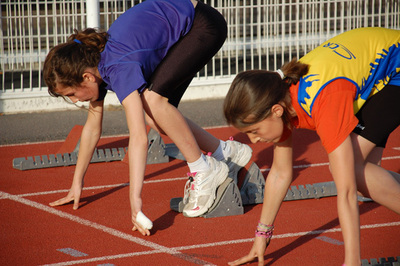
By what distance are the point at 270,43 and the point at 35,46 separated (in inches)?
152

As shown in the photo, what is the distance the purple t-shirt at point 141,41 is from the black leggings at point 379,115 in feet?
4.60

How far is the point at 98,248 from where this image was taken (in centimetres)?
369

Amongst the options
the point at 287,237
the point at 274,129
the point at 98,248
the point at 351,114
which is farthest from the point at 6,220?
the point at 351,114

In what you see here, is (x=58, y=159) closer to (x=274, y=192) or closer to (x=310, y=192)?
(x=310, y=192)

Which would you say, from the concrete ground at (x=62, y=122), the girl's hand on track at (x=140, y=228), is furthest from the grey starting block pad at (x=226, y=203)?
the concrete ground at (x=62, y=122)

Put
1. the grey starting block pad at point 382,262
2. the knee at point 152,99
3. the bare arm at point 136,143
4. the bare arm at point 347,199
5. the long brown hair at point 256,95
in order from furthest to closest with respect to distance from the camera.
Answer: the knee at point 152,99
the bare arm at point 136,143
the grey starting block pad at point 382,262
the long brown hair at point 256,95
the bare arm at point 347,199

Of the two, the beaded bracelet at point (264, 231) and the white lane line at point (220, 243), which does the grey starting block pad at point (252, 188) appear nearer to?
the white lane line at point (220, 243)

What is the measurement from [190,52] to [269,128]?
1.43m

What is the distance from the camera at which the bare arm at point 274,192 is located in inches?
128

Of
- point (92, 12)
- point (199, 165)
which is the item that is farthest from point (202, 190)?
point (92, 12)

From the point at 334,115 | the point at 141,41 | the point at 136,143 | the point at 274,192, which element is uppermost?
the point at 141,41

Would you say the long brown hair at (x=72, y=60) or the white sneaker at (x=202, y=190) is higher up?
the long brown hair at (x=72, y=60)

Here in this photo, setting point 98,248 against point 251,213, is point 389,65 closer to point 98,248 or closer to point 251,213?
point 251,213

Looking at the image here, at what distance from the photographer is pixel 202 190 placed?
420cm
